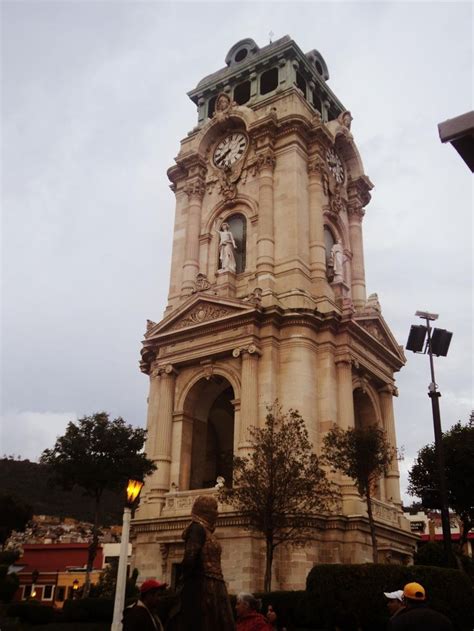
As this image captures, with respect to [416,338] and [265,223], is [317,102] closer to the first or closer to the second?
[265,223]

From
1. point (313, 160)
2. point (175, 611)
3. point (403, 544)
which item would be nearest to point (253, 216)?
point (313, 160)

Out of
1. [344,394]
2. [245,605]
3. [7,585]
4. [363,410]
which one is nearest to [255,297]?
[344,394]

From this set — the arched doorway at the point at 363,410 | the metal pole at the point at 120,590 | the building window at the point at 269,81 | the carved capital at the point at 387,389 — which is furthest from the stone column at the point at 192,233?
the metal pole at the point at 120,590

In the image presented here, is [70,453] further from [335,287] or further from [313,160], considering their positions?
[313,160]

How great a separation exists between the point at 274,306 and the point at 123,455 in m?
10.2

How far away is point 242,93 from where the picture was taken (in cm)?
4612

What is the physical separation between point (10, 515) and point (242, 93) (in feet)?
131

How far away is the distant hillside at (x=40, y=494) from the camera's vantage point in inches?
3578

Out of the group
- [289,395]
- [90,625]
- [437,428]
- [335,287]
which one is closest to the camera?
[437,428]

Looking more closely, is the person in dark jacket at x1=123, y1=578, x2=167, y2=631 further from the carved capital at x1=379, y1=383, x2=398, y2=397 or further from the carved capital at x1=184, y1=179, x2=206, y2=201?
the carved capital at x1=184, y1=179, x2=206, y2=201

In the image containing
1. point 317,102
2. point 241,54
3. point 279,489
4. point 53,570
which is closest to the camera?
point 279,489

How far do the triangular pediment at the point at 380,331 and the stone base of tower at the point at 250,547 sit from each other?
9490 mm

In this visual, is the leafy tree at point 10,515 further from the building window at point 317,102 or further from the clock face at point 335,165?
the building window at point 317,102

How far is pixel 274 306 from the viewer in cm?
3256
